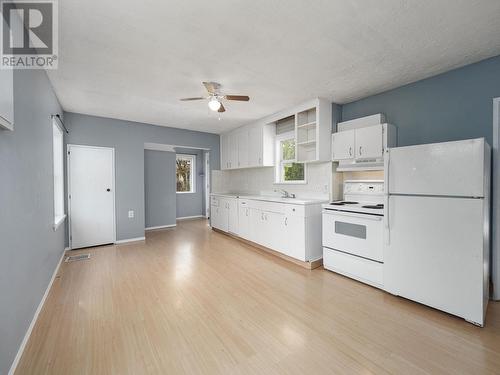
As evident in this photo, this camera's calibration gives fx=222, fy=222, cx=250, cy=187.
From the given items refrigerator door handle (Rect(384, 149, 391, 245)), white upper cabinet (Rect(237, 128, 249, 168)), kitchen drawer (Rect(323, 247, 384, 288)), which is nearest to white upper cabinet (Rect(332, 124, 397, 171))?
refrigerator door handle (Rect(384, 149, 391, 245))

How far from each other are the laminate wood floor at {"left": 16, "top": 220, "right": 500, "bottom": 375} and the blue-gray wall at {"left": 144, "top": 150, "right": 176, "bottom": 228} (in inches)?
118

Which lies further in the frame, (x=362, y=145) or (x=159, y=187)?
(x=159, y=187)

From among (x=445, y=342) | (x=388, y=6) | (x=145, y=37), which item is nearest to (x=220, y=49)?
(x=145, y=37)

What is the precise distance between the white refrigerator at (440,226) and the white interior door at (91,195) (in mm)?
4762

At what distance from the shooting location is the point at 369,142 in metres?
3.03

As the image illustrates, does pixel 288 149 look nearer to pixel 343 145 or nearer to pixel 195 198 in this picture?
pixel 343 145

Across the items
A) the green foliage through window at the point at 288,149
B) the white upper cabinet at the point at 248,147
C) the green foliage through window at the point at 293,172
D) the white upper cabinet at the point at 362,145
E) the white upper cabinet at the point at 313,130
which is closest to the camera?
the white upper cabinet at the point at 362,145

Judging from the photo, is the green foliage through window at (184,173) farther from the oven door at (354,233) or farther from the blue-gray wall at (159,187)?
the oven door at (354,233)

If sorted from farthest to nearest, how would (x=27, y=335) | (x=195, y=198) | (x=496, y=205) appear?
(x=195, y=198) < (x=496, y=205) < (x=27, y=335)

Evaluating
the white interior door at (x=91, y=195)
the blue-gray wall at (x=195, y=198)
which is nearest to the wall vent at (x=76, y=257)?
the white interior door at (x=91, y=195)

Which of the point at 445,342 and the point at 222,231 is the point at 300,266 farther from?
the point at 222,231

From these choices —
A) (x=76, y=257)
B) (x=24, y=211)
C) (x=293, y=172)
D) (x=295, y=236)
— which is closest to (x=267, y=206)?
(x=295, y=236)

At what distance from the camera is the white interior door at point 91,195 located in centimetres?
410

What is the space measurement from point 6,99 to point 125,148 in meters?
3.39
